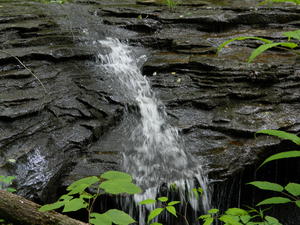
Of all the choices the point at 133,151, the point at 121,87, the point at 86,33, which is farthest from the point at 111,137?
the point at 86,33

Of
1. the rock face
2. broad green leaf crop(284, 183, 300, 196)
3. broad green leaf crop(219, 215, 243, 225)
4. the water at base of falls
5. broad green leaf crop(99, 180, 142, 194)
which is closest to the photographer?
broad green leaf crop(99, 180, 142, 194)

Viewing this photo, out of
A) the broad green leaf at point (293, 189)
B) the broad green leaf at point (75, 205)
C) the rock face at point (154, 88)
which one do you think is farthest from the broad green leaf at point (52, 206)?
the rock face at point (154, 88)

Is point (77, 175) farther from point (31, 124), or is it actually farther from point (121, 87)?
point (121, 87)

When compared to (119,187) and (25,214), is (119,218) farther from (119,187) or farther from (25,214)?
(25,214)

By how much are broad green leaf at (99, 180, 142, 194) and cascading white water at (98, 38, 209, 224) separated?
208 centimetres

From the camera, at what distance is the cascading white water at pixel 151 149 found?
12.2 feet

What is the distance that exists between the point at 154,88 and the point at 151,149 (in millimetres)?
1318

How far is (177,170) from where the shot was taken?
12.7 feet

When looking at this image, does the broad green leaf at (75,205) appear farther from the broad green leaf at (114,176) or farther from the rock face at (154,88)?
the rock face at (154,88)

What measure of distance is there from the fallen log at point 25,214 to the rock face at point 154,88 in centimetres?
150

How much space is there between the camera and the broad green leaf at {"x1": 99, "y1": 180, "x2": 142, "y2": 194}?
149cm

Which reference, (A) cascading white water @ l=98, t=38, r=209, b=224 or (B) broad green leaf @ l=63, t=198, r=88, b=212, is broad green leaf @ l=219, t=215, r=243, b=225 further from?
(A) cascading white water @ l=98, t=38, r=209, b=224

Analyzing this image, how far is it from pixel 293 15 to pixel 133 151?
17.7 ft

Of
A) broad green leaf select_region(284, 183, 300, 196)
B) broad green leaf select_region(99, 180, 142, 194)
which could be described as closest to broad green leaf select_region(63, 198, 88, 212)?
broad green leaf select_region(99, 180, 142, 194)
